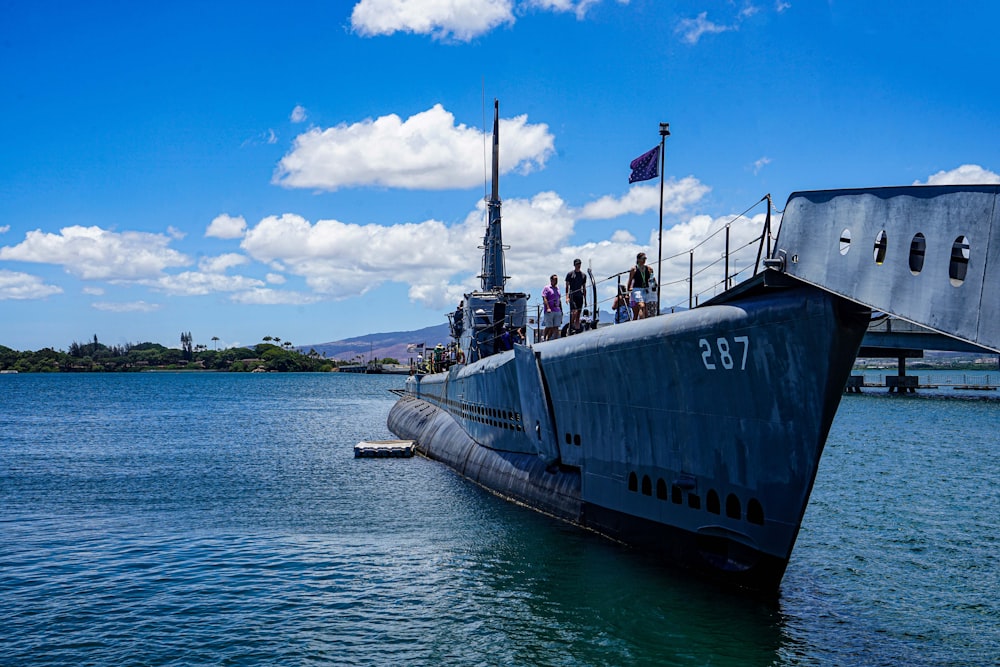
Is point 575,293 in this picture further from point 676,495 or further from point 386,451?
point 386,451

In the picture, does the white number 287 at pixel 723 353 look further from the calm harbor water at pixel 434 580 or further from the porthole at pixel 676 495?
the calm harbor water at pixel 434 580

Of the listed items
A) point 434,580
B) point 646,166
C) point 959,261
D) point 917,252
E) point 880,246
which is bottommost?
point 434,580

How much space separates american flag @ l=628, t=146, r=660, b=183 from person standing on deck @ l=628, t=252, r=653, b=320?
1806 millimetres

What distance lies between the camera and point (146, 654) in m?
11.7

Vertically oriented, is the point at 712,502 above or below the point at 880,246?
below

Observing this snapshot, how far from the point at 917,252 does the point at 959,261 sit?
0.64 metres

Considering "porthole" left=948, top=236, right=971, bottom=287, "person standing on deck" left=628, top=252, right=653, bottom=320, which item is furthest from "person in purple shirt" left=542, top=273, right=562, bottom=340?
"porthole" left=948, top=236, right=971, bottom=287

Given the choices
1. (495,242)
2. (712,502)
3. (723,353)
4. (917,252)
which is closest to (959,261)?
(917,252)

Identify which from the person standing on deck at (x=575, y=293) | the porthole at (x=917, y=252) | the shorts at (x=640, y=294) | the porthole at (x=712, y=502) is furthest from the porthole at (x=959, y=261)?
the person standing on deck at (x=575, y=293)

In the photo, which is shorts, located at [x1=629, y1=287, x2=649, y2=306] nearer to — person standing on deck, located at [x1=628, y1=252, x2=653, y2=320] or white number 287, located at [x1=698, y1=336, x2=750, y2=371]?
person standing on deck, located at [x1=628, y1=252, x2=653, y2=320]

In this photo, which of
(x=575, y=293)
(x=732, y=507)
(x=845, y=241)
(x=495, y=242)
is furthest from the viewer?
(x=495, y=242)

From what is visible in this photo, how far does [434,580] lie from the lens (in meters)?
15.3

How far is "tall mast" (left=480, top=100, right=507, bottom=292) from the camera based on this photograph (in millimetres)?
35250

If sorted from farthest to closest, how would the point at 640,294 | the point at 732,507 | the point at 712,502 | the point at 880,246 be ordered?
1. the point at 640,294
2. the point at 712,502
3. the point at 732,507
4. the point at 880,246
